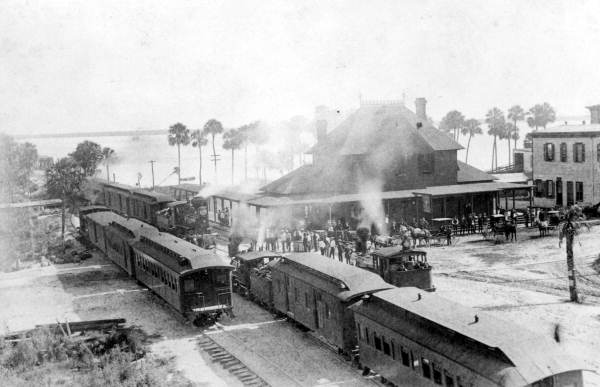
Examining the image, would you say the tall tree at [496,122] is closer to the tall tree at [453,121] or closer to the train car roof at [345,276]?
the tall tree at [453,121]

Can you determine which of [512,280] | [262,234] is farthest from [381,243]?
[262,234]

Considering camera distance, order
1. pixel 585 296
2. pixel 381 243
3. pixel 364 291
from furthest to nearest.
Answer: pixel 381 243, pixel 585 296, pixel 364 291

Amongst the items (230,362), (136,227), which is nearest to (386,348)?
(230,362)

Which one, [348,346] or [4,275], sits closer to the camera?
[348,346]

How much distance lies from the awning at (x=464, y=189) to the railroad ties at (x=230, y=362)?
84.8ft

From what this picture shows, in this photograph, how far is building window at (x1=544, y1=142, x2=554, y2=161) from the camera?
4816cm

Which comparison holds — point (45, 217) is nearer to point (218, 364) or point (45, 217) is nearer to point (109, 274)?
point (109, 274)

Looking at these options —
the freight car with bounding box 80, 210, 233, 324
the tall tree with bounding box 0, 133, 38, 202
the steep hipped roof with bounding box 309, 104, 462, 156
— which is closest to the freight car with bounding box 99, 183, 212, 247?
the freight car with bounding box 80, 210, 233, 324

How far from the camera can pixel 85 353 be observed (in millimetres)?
19484

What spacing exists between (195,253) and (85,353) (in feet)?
19.7

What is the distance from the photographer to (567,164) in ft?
154

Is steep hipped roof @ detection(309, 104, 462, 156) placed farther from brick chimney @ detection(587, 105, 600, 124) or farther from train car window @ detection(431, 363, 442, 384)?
train car window @ detection(431, 363, 442, 384)

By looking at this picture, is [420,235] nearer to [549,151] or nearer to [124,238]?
[124,238]

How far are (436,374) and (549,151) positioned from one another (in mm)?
40309
